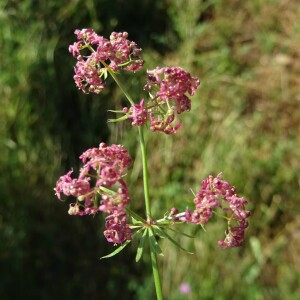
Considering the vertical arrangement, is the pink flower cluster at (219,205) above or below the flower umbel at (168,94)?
below

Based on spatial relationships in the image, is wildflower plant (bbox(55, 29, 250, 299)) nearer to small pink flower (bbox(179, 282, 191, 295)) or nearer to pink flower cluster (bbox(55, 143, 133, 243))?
pink flower cluster (bbox(55, 143, 133, 243))

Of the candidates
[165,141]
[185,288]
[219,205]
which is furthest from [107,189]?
[165,141]

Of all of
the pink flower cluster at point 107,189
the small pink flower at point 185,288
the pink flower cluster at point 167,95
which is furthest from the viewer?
the small pink flower at point 185,288

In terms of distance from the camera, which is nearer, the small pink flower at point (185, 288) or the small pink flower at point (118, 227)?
the small pink flower at point (118, 227)

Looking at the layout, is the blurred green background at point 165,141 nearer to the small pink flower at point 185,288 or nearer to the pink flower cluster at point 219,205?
the small pink flower at point 185,288

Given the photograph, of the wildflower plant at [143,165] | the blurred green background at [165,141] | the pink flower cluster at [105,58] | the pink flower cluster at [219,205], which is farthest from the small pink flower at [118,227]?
the blurred green background at [165,141]

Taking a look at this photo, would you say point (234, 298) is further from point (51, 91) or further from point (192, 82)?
point (192, 82)

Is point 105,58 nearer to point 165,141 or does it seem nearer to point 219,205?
point 219,205
